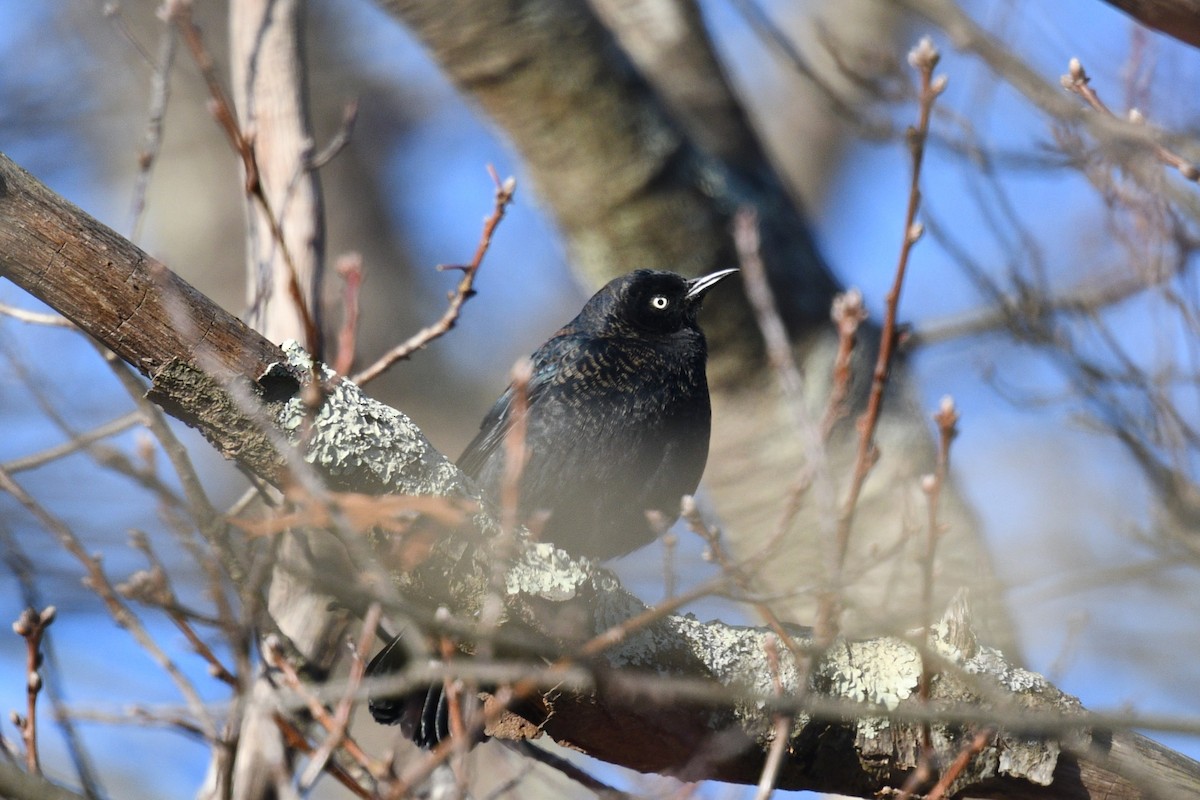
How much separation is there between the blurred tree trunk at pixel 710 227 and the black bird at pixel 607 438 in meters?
0.62

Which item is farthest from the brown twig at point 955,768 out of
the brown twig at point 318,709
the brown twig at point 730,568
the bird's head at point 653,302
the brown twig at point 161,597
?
the bird's head at point 653,302

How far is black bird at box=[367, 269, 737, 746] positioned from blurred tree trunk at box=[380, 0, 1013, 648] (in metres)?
0.62

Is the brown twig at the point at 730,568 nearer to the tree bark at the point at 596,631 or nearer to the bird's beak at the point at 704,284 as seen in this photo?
the tree bark at the point at 596,631

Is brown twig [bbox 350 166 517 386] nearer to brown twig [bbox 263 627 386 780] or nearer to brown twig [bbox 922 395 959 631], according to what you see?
brown twig [bbox 263 627 386 780]

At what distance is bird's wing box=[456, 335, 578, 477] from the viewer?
4086 mm

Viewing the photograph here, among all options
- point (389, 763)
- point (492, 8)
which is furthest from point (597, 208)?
point (389, 763)

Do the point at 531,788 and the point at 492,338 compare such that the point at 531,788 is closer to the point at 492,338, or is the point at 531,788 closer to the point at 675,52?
the point at 675,52

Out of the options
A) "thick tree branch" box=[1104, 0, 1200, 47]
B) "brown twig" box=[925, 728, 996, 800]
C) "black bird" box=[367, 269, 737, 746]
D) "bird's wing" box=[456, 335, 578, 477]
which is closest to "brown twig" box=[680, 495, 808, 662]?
"brown twig" box=[925, 728, 996, 800]

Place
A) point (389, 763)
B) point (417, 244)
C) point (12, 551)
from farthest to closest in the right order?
point (417, 244), point (12, 551), point (389, 763)

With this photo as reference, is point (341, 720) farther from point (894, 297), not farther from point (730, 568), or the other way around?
point (894, 297)

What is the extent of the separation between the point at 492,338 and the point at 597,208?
186 inches

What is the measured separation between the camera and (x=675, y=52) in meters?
5.14

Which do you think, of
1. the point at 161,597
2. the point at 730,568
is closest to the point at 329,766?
the point at 161,597

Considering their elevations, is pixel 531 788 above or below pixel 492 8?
below
